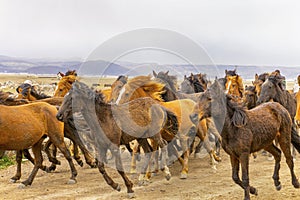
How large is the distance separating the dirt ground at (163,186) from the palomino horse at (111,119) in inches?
24.7

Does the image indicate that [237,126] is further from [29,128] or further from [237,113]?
[29,128]

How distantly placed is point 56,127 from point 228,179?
3.56 meters

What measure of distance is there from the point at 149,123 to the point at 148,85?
163 centimetres

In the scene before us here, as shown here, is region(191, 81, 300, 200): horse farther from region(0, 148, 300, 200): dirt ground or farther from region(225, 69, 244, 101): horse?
region(225, 69, 244, 101): horse

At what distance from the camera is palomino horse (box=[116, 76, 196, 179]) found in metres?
8.86

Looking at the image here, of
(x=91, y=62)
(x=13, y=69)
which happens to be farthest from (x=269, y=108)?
(x=13, y=69)

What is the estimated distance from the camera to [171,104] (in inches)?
356

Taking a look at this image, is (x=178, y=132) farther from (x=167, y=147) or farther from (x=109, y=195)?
(x=109, y=195)

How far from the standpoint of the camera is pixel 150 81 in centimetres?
927

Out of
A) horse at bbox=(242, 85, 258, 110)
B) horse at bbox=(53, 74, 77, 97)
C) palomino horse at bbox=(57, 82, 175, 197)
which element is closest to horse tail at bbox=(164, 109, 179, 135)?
palomino horse at bbox=(57, 82, 175, 197)

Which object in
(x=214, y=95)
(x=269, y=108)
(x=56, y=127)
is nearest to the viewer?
(x=214, y=95)

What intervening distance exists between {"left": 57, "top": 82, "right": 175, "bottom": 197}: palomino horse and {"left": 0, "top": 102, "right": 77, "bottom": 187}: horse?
4.00 feet

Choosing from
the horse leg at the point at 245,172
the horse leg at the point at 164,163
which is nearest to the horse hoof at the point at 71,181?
the horse leg at the point at 164,163

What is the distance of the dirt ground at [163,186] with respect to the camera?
7.15 m
